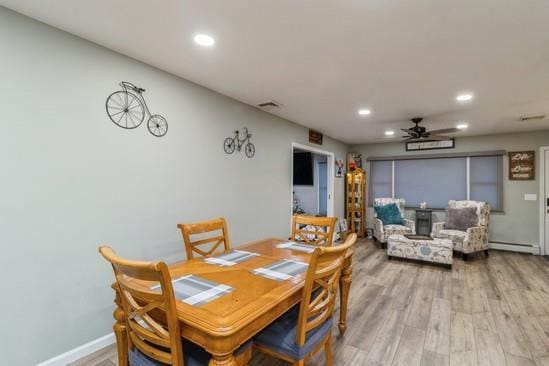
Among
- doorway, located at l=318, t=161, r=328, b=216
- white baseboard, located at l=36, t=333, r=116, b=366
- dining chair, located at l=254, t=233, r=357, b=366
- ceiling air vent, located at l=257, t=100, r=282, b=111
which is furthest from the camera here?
doorway, located at l=318, t=161, r=328, b=216

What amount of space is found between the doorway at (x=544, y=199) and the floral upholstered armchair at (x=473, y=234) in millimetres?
962

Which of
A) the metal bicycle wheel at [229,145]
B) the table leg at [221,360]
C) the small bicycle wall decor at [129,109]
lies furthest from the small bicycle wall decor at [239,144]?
the table leg at [221,360]

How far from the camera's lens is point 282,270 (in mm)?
1764

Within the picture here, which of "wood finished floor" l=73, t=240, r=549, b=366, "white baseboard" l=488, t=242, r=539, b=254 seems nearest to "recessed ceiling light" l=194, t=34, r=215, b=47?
"wood finished floor" l=73, t=240, r=549, b=366

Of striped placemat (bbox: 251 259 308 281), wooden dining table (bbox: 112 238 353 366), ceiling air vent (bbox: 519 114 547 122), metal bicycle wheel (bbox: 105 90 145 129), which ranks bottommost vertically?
wooden dining table (bbox: 112 238 353 366)

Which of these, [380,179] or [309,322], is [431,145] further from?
[309,322]

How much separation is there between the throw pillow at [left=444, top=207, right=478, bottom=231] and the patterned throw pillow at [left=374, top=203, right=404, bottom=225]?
0.87m

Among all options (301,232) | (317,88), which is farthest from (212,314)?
(317,88)

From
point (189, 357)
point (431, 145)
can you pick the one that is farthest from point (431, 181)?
point (189, 357)

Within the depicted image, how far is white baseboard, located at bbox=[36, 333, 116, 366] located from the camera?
6.21ft

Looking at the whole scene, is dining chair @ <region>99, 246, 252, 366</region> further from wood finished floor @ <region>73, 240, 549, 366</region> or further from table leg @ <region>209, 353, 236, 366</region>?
wood finished floor @ <region>73, 240, 549, 366</region>

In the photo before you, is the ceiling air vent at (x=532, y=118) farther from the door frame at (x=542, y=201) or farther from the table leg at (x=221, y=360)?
the table leg at (x=221, y=360)

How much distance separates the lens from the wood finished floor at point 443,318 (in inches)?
81.5

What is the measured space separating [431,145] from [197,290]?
250 inches
